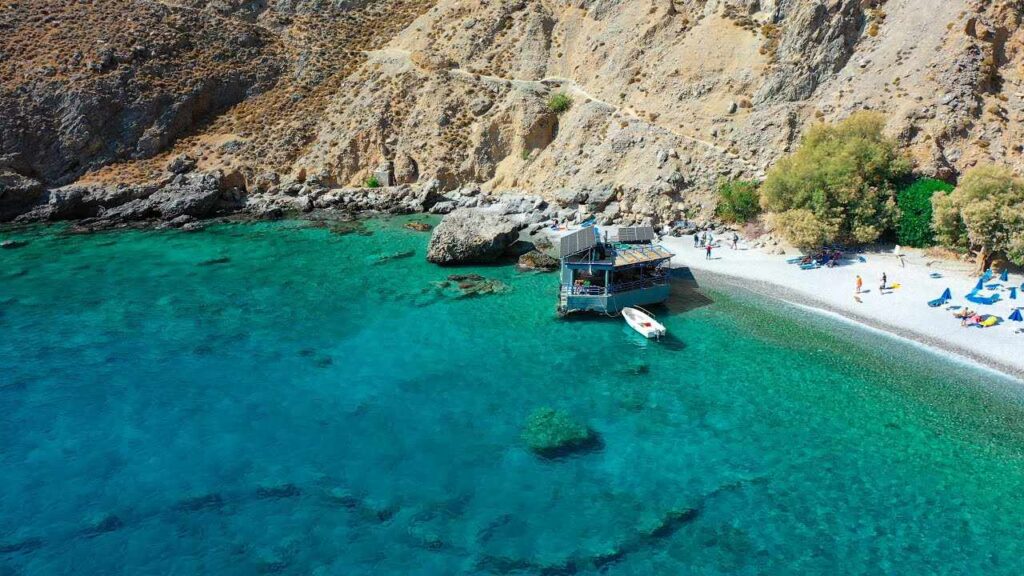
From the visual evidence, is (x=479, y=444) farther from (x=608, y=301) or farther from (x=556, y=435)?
(x=608, y=301)

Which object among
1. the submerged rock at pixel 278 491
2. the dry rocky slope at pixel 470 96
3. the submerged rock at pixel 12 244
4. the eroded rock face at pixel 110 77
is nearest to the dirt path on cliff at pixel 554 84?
the dry rocky slope at pixel 470 96

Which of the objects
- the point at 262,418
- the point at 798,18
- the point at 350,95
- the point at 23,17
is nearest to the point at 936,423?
the point at 262,418

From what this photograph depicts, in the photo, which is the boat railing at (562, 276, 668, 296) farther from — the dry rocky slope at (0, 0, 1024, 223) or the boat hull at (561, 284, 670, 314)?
the dry rocky slope at (0, 0, 1024, 223)

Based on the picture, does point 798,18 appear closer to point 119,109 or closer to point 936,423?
point 936,423

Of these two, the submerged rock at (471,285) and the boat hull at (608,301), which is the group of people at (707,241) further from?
the submerged rock at (471,285)

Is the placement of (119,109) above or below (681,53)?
below

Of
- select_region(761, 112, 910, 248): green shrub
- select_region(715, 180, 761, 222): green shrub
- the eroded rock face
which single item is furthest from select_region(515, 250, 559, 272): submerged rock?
the eroded rock face

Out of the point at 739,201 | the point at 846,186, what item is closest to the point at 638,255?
the point at 739,201
